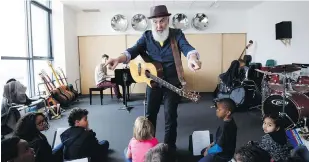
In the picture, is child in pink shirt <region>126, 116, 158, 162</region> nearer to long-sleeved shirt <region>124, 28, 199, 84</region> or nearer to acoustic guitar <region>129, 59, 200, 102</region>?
acoustic guitar <region>129, 59, 200, 102</region>

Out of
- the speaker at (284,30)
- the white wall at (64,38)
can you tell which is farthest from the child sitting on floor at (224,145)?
the white wall at (64,38)

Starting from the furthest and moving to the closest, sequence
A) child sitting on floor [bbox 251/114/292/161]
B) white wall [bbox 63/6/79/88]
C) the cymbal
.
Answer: white wall [bbox 63/6/79/88] → the cymbal → child sitting on floor [bbox 251/114/292/161]

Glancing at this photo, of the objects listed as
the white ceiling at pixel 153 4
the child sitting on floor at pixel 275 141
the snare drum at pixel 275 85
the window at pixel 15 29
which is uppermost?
the white ceiling at pixel 153 4

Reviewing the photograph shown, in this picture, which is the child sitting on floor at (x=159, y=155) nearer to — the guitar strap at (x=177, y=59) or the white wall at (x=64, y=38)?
the guitar strap at (x=177, y=59)

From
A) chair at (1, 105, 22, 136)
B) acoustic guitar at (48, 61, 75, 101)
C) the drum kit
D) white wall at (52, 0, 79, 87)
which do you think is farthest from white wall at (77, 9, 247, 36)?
chair at (1, 105, 22, 136)

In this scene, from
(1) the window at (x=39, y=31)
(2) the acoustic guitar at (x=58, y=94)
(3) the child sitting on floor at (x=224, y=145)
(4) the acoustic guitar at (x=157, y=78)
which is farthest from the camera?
(1) the window at (x=39, y=31)

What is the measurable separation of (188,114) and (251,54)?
11.6ft

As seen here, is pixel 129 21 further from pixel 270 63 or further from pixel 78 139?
pixel 78 139

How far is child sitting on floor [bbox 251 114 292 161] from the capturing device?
1.88 metres

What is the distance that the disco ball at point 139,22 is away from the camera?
23.1 ft

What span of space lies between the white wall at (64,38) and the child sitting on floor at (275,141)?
548cm

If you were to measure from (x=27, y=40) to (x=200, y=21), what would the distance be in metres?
4.59

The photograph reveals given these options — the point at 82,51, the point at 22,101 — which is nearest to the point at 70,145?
the point at 22,101

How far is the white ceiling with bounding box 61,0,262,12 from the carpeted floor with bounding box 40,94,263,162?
2.58m
